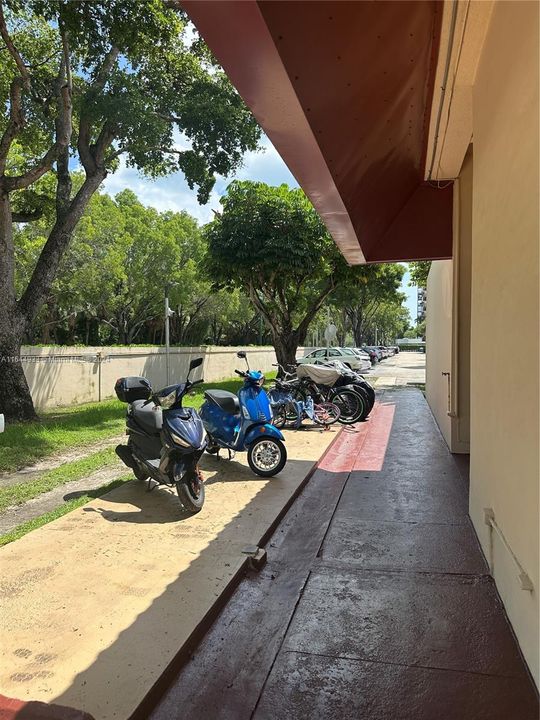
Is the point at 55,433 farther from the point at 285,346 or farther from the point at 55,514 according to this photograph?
the point at 285,346

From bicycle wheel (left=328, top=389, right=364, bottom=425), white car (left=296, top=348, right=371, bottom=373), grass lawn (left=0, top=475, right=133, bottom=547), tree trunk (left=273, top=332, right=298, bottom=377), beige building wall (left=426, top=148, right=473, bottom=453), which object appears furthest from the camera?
white car (left=296, top=348, right=371, bottom=373)

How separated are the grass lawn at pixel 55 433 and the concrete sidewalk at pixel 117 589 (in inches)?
103

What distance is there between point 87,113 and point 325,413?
25.6 ft

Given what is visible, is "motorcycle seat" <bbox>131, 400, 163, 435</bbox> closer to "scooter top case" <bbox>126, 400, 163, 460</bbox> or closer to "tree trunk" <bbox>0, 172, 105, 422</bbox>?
"scooter top case" <bbox>126, 400, 163, 460</bbox>

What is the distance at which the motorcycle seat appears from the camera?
5.47 metres

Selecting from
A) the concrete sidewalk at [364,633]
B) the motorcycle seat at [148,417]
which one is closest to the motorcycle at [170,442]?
the motorcycle seat at [148,417]

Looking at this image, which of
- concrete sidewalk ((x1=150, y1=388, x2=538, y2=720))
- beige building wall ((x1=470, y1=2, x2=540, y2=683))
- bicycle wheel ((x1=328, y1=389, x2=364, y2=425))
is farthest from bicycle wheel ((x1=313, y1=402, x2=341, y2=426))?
beige building wall ((x1=470, y1=2, x2=540, y2=683))

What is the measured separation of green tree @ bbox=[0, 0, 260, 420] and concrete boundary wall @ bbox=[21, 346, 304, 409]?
1.64 m

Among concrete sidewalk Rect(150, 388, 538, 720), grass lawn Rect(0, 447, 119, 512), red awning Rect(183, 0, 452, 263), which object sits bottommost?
concrete sidewalk Rect(150, 388, 538, 720)

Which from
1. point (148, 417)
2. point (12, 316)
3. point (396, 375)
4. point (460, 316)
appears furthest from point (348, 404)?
point (396, 375)

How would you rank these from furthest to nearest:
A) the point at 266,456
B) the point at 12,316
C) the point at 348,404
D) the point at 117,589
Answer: the point at 348,404, the point at 12,316, the point at 266,456, the point at 117,589

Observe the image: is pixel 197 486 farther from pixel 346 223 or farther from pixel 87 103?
pixel 87 103

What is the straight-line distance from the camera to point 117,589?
3492mm

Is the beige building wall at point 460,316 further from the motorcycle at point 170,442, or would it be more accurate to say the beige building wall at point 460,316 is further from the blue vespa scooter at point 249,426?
the motorcycle at point 170,442
